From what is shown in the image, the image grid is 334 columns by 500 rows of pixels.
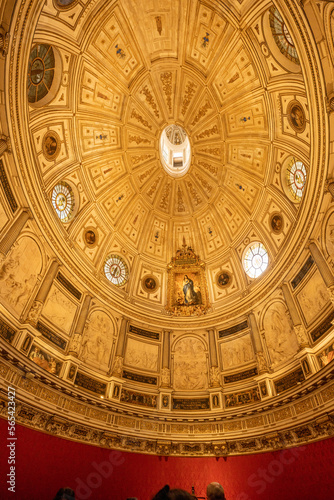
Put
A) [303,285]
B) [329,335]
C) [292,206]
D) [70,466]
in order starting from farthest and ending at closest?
[292,206], [303,285], [329,335], [70,466]

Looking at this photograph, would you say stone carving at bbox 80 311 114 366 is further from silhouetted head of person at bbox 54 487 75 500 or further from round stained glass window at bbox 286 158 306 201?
round stained glass window at bbox 286 158 306 201

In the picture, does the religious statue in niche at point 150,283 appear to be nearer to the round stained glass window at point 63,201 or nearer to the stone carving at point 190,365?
the stone carving at point 190,365

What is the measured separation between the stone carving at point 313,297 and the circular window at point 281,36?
10484mm

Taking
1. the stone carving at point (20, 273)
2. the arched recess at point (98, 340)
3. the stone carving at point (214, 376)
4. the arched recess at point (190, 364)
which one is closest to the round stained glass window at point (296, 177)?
the arched recess at point (190, 364)

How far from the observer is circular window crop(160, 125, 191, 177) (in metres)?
25.6

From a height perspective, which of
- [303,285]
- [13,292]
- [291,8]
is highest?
[291,8]

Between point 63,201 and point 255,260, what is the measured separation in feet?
44.4

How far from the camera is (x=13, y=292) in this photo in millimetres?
13898

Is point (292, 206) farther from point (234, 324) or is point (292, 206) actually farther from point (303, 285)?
point (234, 324)

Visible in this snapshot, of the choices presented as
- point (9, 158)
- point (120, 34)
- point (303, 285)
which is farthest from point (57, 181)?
point (303, 285)

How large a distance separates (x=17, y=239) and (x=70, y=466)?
10235 mm

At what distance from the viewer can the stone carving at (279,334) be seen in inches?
629

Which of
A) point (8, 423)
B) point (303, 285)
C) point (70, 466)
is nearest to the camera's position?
point (8, 423)

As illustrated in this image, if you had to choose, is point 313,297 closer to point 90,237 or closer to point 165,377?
point 165,377
